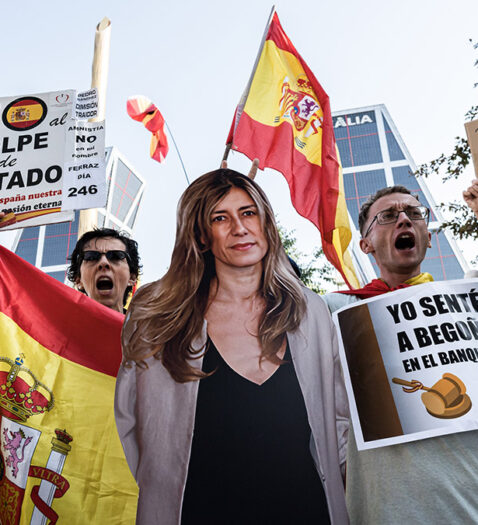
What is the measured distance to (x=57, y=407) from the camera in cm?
237

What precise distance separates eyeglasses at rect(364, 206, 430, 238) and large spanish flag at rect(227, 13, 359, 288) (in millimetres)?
1000

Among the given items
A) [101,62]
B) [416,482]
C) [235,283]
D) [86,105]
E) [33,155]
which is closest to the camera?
[416,482]

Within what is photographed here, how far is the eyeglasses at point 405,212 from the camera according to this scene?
2.54 metres

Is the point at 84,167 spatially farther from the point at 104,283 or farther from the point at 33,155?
the point at 104,283

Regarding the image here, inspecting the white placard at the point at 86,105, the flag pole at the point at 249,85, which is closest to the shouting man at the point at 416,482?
the flag pole at the point at 249,85

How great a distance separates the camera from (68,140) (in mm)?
3189

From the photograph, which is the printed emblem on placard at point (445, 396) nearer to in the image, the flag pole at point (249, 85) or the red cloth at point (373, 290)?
the red cloth at point (373, 290)

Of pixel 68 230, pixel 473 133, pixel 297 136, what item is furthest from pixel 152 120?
pixel 68 230

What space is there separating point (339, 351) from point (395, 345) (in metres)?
0.21

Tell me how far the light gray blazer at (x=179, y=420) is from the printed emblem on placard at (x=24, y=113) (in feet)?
6.17

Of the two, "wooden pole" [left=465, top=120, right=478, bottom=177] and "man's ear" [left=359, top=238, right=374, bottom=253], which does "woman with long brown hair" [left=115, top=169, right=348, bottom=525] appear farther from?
"wooden pole" [left=465, top=120, right=478, bottom=177]

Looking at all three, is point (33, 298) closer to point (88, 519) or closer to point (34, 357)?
point (34, 357)

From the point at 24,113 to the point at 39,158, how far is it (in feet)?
1.10

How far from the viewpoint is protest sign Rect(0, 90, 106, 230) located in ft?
9.84
